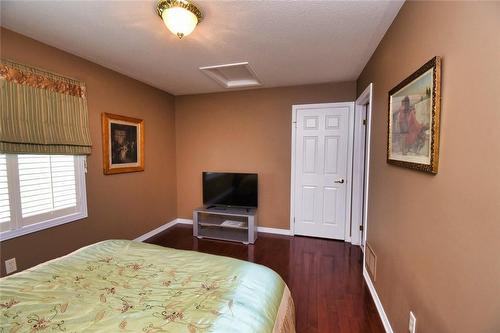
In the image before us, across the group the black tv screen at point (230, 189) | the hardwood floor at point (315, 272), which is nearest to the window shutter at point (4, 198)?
the hardwood floor at point (315, 272)

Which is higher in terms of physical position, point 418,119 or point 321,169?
point 418,119

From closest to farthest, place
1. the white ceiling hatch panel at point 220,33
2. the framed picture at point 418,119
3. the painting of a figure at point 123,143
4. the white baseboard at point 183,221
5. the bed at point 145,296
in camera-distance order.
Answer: the bed at point 145,296, the framed picture at point 418,119, the white ceiling hatch panel at point 220,33, the painting of a figure at point 123,143, the white baseboard at point 183,221

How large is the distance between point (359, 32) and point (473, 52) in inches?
50.3

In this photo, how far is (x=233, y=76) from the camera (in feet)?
11.4

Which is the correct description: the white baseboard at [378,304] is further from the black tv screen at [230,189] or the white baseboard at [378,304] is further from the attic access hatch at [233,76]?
the attic access hatch at [233,76]

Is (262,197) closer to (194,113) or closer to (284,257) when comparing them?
(284,257)

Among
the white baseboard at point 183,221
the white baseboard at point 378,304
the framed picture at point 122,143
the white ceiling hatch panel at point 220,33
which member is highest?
the white ceiling hatch panel at point 220,33

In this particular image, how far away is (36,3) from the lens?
1627 mm

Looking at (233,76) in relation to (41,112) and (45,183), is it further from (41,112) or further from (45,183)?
(45,183)

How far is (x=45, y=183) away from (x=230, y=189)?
2282 mm

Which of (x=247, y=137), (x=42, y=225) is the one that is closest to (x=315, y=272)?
(x=247, y=137)

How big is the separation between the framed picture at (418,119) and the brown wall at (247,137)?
1.91 meters

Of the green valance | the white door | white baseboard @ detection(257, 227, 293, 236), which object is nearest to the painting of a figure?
the green valance

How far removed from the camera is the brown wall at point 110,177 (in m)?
2.12
